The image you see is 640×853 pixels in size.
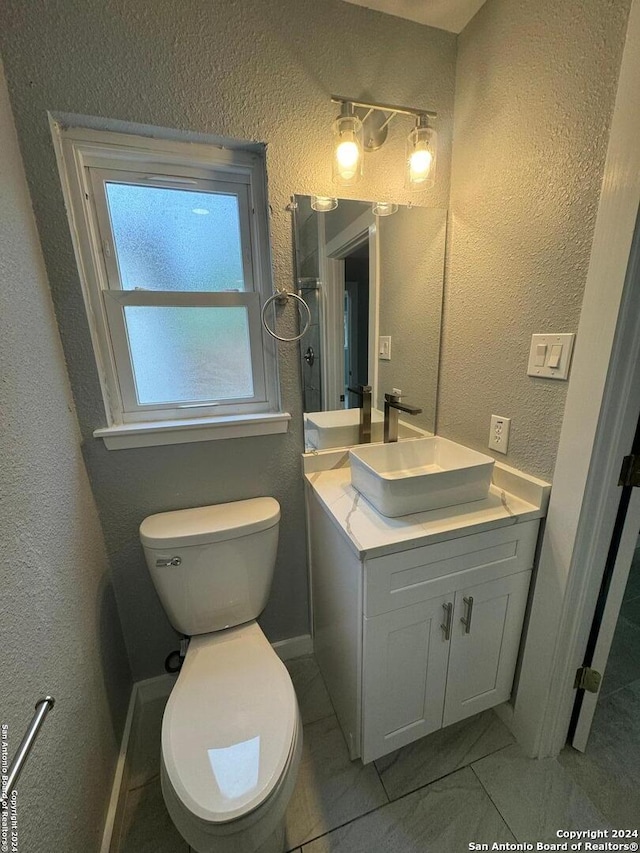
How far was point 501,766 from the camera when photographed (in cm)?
112

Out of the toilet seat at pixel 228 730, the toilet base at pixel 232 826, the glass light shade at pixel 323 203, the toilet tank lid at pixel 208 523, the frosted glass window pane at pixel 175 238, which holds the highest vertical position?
the glass light shade at pixel 323 203

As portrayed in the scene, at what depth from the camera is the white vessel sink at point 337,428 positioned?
1.32m

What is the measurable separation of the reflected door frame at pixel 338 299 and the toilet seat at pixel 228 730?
0.90 metres

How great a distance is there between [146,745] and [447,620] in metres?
1.17

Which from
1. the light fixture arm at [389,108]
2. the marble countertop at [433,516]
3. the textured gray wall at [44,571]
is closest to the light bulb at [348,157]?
the light fixture arm at [389,108]

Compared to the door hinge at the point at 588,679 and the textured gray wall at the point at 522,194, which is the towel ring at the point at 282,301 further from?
the door hinge at the point at 588,679

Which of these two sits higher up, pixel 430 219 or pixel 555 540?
pixel 430 219

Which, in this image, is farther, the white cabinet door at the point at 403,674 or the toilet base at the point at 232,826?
the white cabinet door at the point at 403,674

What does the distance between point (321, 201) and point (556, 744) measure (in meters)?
2.00

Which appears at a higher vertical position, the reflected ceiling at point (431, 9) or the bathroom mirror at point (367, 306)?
the reflected ceiling at point (431, 9)

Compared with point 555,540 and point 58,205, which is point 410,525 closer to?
point 555,540

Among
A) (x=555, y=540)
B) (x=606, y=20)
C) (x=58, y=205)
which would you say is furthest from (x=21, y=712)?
(x=606, y=20)

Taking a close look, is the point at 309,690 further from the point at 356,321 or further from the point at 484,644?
the point at 356,321

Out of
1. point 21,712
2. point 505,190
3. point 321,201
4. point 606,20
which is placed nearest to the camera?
point 21,712
